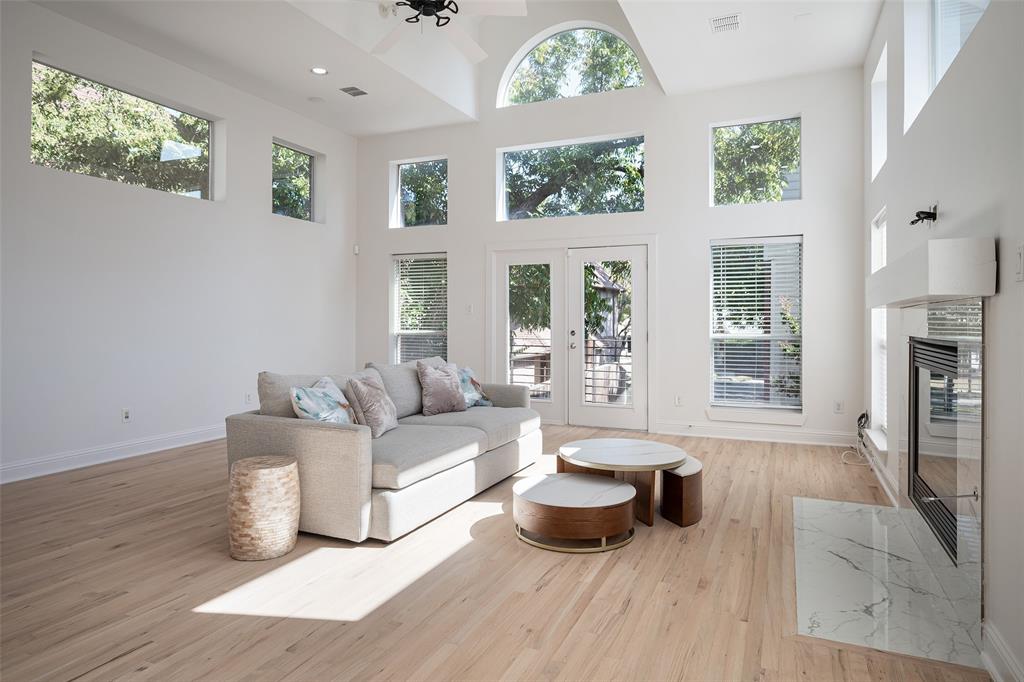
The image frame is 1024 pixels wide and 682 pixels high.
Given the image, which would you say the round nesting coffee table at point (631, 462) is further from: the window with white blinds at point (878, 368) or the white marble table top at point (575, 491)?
the window with white blinds at point (878, 368)

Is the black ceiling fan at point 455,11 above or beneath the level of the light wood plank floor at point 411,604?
above

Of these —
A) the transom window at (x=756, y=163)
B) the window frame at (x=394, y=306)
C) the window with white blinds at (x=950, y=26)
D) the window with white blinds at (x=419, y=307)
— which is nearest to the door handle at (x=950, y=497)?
the window with white blinds at (x=950, y=26)

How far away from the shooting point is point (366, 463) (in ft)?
10.1

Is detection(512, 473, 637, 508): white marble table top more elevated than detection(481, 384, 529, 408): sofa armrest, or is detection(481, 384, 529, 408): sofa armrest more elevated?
detection(481, 384, 529, 408): sofa armrest

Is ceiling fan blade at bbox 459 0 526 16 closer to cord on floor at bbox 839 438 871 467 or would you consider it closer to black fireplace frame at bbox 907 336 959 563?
black fireplace frame at bbox 907 336 959 563

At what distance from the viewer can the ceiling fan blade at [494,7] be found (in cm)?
388

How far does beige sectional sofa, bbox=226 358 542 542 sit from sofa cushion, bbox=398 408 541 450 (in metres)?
0.02

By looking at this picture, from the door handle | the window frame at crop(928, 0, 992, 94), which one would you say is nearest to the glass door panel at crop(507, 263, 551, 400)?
the window frame at crop(928, 0, 992, 94)

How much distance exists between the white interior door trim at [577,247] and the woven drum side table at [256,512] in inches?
167

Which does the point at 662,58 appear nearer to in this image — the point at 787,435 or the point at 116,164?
the point at 787,435

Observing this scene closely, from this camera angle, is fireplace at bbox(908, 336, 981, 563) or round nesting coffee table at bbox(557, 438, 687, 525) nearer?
fireplace at bbox(908, 336, 981, 563)

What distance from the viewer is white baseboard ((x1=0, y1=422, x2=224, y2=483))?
444 centimetres

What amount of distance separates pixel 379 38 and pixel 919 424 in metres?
4.89

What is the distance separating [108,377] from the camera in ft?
16.5
